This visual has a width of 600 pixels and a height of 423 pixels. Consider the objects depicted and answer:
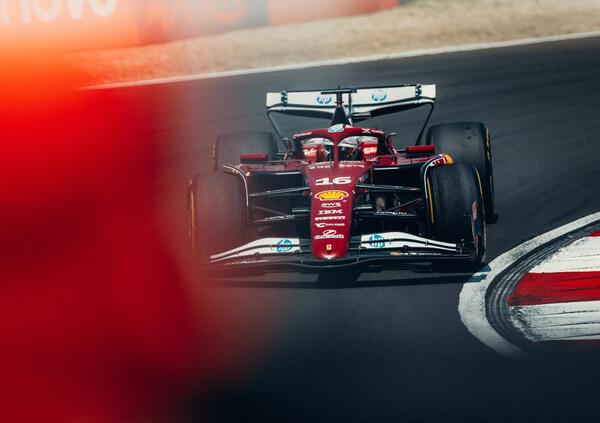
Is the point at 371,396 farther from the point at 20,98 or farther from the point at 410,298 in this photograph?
the point at 20,98

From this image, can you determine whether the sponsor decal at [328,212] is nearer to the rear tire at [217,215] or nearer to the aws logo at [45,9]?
the rear tire at [217,215]

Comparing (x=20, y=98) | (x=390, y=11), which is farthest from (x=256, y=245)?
(x=390, y=11)

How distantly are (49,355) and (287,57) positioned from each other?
1624 cm

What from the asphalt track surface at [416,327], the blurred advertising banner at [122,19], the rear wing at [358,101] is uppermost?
the blurred advertising banner at [122,19]

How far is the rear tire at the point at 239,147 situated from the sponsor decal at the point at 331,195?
244cm

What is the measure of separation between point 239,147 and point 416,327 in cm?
421

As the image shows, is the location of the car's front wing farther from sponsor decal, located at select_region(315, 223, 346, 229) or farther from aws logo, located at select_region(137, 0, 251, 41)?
aws logo, located at select_region(137, 0, 251, 41)

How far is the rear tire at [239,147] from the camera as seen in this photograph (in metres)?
12.0

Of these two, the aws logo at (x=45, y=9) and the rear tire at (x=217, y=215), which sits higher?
the aws logo at (x=45, y=9)

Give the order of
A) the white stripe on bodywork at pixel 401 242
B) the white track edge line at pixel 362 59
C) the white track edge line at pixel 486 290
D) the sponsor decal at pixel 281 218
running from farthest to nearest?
the white track edge line at pixel 362 59 < the sponsor decal at pixel 281 218 < the white stripe on bodywork at pixel 401 242 < the white track edge line at pixel 486 290

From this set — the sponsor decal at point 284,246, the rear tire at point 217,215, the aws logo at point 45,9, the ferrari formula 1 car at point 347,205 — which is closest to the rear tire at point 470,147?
the ferrari formula 1 car at point 347,205

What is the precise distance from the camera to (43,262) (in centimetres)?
1079

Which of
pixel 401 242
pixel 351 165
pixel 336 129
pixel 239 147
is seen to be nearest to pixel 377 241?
pixel 401 242

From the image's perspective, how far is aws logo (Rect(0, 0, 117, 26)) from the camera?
23.5 m
